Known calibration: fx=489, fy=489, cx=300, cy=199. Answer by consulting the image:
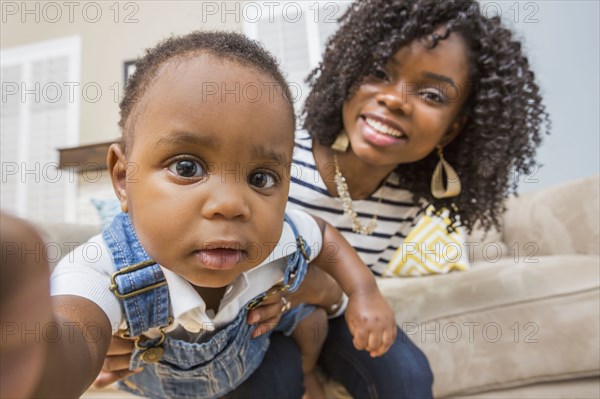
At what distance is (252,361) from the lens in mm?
742

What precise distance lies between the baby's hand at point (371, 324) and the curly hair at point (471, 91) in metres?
0.42

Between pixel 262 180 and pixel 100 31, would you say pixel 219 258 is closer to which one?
pixel 262 180

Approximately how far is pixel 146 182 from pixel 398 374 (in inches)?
23.0

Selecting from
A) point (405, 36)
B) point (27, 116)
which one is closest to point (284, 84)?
point (405, 36)

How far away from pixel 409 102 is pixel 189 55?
0.49 m

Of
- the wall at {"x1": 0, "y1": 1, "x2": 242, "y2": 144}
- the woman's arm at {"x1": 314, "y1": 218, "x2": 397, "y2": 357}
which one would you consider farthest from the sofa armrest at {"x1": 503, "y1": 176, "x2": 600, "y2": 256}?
the wall at {"x1": 0, "y1": 1, "x2": 242, "y2": 144}

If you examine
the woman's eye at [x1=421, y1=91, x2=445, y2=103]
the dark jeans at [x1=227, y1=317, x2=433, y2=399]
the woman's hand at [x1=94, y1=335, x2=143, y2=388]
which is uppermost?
the woman's eye at [x1=421, y1=91, x2=445, y2=103]

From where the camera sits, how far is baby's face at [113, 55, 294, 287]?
1.52ft

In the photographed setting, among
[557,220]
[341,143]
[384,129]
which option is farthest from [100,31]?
[557,220]

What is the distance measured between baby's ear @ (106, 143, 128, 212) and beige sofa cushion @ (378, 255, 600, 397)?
2.39ft

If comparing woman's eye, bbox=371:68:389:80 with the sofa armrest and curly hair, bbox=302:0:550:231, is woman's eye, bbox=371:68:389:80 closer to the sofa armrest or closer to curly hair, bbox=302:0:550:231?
curly hair, bbox=302:0:550:231

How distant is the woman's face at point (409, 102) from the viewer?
2.94ft

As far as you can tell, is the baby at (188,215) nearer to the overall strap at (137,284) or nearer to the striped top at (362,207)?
the overall strap at (137,284)

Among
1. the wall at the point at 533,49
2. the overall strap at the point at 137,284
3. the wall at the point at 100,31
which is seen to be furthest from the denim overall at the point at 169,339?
the wall at the point at 100,31
